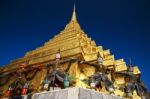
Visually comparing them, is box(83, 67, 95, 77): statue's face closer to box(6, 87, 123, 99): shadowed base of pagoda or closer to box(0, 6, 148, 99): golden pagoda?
box(0, 6, 148, 99): golden pagoda

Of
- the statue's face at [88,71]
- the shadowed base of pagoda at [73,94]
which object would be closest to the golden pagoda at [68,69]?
the statue's face at [88,71]

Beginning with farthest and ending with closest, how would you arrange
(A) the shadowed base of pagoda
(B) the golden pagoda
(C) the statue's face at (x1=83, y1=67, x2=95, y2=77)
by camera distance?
(C) the statue's face at (x1=83, y1=67, x2=95, y2=77) < (B) the golden pagoda < (A) the shadowed base of pagoda

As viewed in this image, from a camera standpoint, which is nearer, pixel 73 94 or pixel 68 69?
pixel 73 94

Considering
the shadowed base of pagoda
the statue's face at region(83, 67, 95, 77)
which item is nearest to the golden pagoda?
the statue's face at region(83, 67, 95, 77)

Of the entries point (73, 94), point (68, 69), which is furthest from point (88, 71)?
point (73, 94)

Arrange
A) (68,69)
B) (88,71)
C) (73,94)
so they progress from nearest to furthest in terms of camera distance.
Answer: (73,94)
(68,69)
(88,71)

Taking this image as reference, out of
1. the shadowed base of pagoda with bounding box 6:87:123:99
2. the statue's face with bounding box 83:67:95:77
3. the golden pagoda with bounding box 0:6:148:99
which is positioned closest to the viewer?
the shadowed base of pagoda with bounding box 6:87:123:99

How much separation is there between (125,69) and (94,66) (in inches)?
127

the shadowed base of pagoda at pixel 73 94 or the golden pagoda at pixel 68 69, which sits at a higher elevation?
the golden pagoda at pixel 68 69

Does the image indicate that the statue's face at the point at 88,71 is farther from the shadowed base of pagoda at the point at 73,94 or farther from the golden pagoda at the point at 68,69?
the shadowed base of pagoda at the point at 73,94

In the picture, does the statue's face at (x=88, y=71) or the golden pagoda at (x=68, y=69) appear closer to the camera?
the golden pagoda at (x=68, y=69)

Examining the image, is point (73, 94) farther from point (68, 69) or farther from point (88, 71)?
point (88, 71)

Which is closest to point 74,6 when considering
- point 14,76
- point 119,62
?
point 119,62

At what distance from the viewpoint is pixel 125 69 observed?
16.3m
